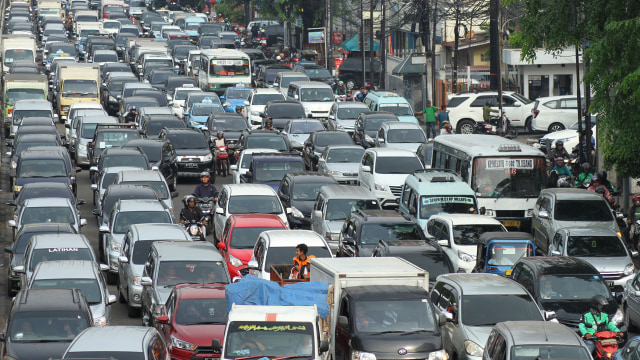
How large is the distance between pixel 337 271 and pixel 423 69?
3535 centimetres

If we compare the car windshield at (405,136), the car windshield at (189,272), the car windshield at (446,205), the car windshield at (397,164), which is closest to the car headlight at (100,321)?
the car windshield at (189,272)

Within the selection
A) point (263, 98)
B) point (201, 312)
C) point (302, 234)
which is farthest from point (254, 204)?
point (263, 98)

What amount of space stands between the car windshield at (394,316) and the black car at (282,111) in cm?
2571

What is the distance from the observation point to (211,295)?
58.4 feet

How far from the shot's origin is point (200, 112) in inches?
1688

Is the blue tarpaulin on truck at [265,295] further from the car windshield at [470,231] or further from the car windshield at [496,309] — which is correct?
the car windshield at [470,231]

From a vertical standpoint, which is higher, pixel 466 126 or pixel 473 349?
pixel 466 126

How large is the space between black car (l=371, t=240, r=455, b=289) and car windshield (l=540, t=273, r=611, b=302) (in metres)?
2.17

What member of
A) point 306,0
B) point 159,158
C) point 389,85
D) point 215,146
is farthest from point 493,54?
point 306,0

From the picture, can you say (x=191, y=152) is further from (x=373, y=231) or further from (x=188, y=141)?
(x=373, y=231)

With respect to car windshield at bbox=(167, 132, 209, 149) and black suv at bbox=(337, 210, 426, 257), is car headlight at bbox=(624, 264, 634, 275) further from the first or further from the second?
car windshield at bbox=(167, 132, 209, 149)

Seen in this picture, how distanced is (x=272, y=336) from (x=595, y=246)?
31.2 ft

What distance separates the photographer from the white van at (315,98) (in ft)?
148

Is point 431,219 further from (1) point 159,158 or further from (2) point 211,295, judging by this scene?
(1) point 159,158
